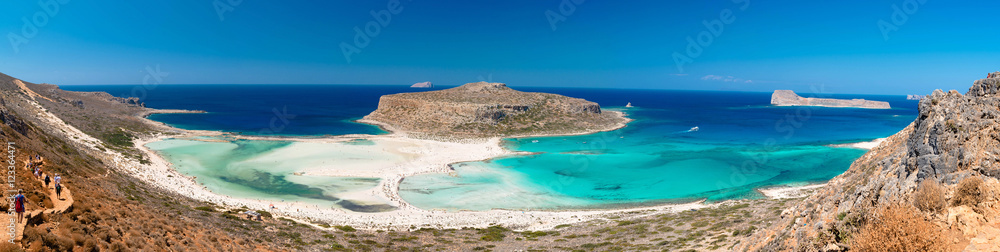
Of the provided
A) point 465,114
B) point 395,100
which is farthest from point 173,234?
point 395,100

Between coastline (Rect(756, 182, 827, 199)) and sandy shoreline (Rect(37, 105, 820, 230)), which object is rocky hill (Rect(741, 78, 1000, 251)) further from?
coastline (Rect(756, 182, 827, 199))

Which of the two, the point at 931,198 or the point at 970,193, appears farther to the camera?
the point at 931,198

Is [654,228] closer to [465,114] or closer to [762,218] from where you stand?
[762,218]

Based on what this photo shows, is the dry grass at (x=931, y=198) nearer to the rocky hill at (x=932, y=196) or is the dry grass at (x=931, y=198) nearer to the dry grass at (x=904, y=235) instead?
the rocky hill at (x=932, y=196)

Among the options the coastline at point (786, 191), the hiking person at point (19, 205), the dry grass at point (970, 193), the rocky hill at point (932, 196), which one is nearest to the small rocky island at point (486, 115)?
the coastline at point (786, 191)

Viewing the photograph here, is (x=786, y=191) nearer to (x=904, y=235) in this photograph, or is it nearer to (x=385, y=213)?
(x=385, y=213)

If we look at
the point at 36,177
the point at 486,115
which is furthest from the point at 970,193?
the point at 486,115

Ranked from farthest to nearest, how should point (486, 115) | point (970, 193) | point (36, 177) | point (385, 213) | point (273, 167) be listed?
point (486, 115), point (273, 167), point (385, 213), point (36, 177), point (970, 193)
